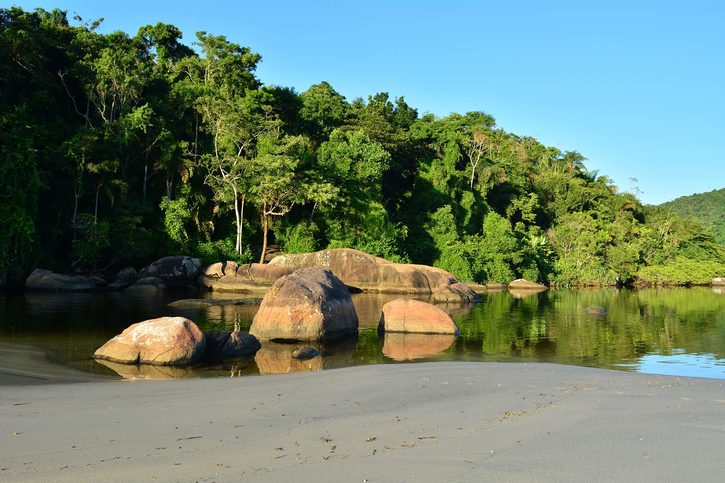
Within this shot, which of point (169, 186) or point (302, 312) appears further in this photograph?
point (169, 186)

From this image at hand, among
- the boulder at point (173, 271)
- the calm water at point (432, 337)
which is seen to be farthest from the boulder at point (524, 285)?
the boulder at point (173, 271)

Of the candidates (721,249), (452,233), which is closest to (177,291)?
(452,233)

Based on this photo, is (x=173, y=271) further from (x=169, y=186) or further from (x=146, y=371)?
(x=146, y=371)

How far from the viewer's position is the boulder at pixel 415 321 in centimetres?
1794

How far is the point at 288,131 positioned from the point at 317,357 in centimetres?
3698

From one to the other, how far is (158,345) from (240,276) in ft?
74.7

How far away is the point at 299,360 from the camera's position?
44.0 ft

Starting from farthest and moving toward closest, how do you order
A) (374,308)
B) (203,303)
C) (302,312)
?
(374,308), (203,303), (302,312)

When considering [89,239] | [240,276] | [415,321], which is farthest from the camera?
[240,276]

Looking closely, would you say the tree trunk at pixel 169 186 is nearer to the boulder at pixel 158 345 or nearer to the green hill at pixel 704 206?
the boulder at pixel 158 345

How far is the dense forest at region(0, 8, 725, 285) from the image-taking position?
33.9 m

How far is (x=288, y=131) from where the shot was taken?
48469 mm

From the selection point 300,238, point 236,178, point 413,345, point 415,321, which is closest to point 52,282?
point 236,178

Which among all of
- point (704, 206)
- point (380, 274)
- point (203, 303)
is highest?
point (704, 206)
